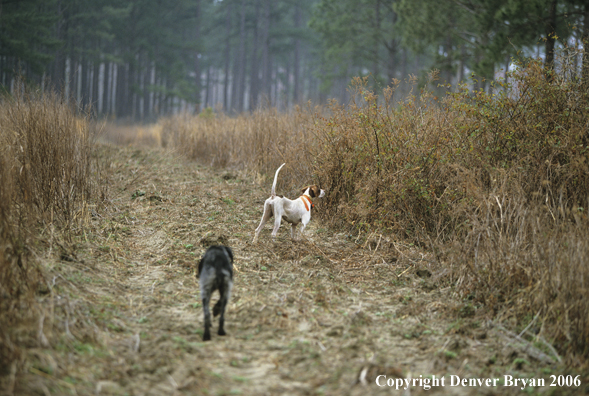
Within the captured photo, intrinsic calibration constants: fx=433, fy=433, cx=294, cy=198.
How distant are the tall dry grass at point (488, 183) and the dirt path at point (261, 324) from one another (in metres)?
0.32

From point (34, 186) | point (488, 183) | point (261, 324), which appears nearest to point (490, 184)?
point (488, 183)

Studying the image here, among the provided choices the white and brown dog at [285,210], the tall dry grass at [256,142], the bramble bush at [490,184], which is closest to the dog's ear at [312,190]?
the white and brown dog at [285,210]

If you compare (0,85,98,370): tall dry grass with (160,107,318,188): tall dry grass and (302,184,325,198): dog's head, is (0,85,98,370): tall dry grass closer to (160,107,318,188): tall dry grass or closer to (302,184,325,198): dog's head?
(302,184,325,198): dog's head

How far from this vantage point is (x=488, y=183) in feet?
15.8

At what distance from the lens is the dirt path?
2.52 m

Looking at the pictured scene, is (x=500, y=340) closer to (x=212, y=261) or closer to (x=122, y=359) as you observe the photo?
(x=212, y=261)

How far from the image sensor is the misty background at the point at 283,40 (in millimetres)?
8758

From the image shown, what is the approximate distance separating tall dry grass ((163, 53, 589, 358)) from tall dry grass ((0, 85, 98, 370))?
3256 millimetres

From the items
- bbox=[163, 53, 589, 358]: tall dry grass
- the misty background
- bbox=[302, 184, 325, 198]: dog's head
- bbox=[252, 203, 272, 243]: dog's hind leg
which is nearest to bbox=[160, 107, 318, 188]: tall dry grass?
bbox=[163, 53, 589, 358]: tall dry grass

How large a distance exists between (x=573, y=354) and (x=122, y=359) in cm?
289

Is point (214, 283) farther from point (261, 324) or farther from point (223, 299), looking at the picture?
point (261, 324)

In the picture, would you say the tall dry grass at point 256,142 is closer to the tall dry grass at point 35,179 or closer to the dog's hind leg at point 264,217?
the dog's hind leg at point 264,217

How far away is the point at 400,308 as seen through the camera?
377 centimetres

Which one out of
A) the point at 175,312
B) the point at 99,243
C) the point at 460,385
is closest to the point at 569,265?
the point at 460,385
